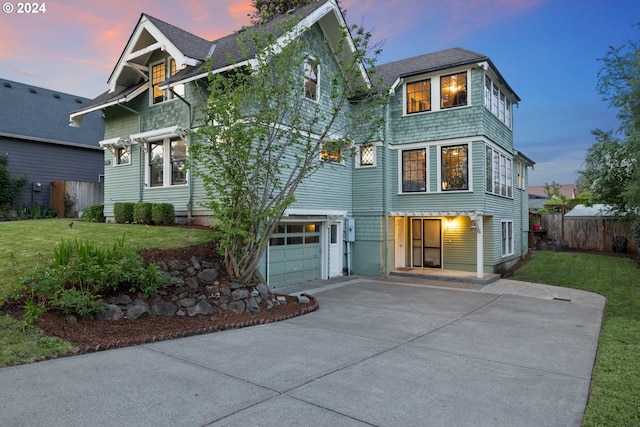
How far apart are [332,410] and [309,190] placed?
9211 millimetres

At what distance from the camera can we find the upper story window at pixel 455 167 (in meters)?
13.3

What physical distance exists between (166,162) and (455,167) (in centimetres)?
951

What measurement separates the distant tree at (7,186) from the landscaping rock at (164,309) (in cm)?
1460

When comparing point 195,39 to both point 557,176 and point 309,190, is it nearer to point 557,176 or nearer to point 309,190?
point 309,190

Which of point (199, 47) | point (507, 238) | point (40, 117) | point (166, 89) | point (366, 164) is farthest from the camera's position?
point (40, 117)

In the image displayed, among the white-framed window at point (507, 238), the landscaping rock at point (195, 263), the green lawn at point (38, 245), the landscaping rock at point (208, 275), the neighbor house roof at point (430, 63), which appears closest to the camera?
the green lawn at point (38, 245)

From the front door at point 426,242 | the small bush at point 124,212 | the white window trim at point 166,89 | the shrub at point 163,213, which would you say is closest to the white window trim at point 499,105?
the front door at point 426,242

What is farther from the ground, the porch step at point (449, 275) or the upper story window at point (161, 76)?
the upper story window at point (161, 76)

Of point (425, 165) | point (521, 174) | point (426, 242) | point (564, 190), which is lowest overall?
point (426, 242)

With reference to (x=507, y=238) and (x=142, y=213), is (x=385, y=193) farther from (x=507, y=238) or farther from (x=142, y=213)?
(x=142, y=213)

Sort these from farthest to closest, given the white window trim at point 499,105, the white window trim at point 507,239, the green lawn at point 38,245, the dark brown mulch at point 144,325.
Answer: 1. the white window trim at point 507,239
2. the white window trim at point 499,105
3. the dark brown mulch at point 144,325
4. the green lawn at point 38,245

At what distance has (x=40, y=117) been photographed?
784 inches

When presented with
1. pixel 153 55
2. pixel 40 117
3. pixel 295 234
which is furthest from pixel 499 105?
pixel 40 117

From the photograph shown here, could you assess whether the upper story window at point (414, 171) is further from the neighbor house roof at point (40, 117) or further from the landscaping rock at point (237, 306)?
the neighbor house roof at point (40, 117)
